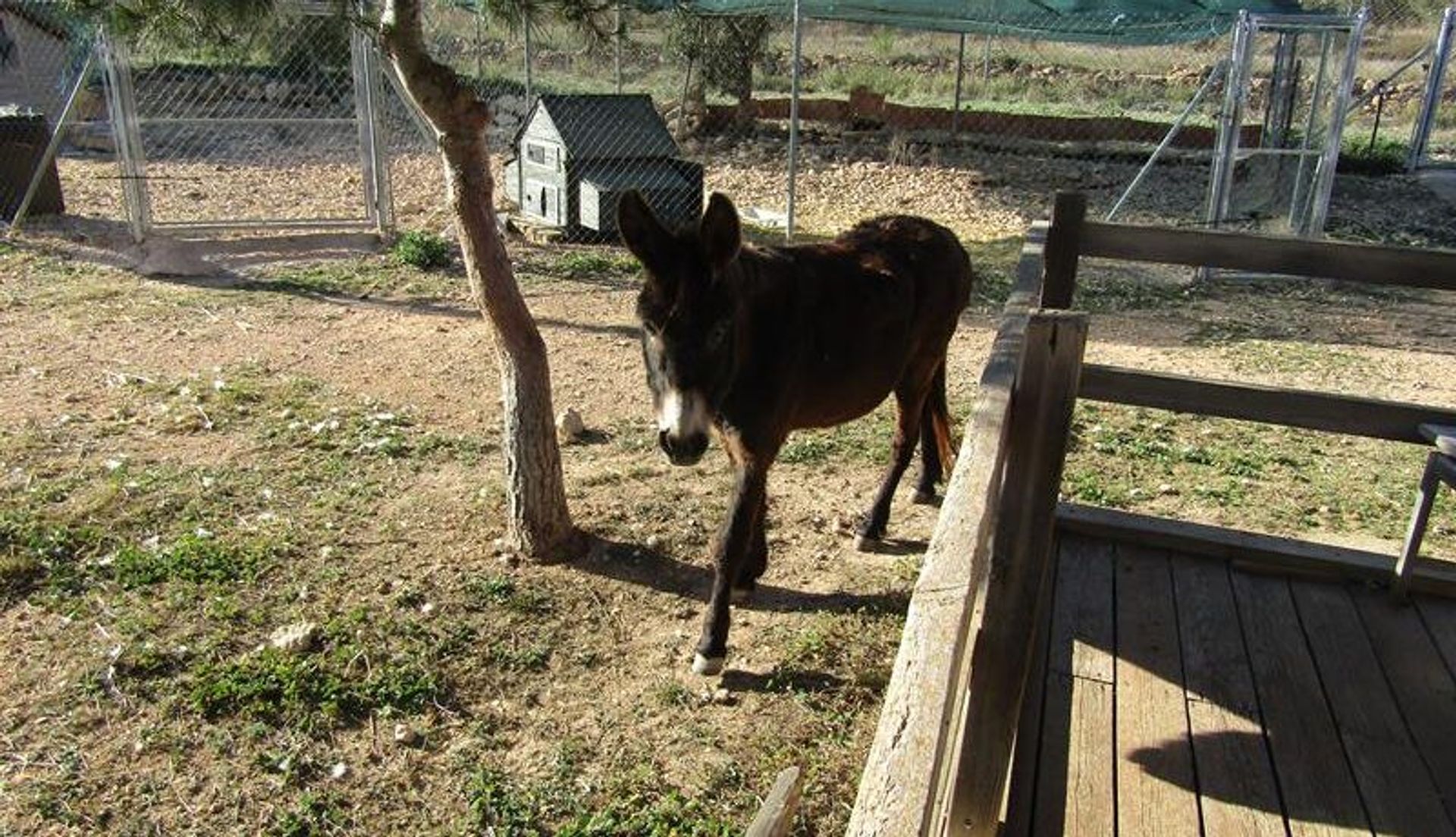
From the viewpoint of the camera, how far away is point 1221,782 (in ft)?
8.57

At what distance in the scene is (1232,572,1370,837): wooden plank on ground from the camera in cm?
251

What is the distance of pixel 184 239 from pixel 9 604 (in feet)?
23.0

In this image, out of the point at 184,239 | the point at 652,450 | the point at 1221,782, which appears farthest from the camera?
the point at 184,239

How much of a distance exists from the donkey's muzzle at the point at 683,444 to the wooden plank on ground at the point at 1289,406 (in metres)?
1.29

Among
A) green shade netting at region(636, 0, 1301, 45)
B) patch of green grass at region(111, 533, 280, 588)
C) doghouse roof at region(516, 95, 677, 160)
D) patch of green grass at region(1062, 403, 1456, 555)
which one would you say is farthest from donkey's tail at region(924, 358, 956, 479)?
green shade netting at region(636, 0, 1301, 45)

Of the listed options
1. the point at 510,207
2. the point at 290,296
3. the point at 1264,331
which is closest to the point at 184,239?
the point at 290,296

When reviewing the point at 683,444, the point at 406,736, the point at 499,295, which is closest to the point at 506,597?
the point at 406,736

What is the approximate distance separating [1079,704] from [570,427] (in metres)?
3.68

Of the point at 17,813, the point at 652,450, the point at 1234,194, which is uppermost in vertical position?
the point at 1234,194

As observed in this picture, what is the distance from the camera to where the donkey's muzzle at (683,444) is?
3.04 metres

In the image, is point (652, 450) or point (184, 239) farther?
point (184, 239)

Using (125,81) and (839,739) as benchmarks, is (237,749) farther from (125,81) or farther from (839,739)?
(125,81)

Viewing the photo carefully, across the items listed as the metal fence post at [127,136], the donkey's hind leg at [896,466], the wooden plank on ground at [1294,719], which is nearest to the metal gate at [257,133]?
the metal fence post at [127,136]

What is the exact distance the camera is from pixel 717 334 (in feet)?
10.1
